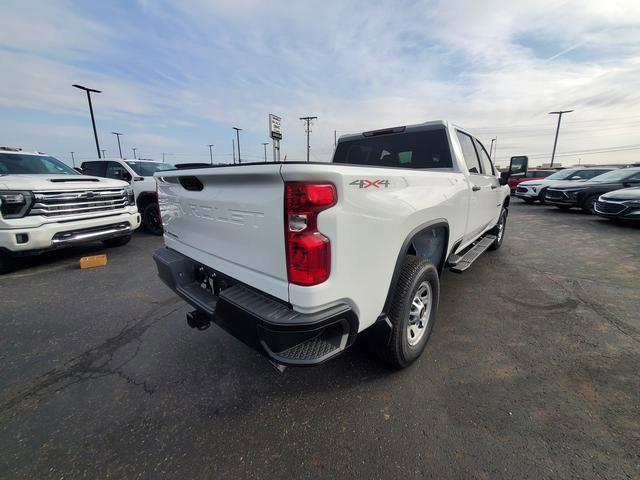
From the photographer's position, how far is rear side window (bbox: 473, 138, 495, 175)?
431cm

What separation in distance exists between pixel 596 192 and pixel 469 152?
1041 centimetres

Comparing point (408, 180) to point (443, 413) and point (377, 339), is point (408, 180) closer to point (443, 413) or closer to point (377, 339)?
point (377, 339)

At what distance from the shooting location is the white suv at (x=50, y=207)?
13.5 ft

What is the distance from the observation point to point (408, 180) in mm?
2055

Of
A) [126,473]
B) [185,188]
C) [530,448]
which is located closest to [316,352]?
[126,473]

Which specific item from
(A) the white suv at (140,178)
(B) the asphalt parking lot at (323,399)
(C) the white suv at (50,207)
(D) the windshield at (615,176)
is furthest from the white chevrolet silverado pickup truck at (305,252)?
(D) the windshield at (615,176)

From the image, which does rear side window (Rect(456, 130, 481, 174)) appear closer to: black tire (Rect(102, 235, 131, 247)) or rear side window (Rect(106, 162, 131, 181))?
black tire (Rect(102, 235, 131, 247))

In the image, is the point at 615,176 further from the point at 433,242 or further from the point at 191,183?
the point at 191,183

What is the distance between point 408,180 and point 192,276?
1.85 meters

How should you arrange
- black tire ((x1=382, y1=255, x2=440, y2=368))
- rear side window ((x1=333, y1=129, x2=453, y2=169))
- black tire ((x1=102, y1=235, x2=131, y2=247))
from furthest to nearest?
black tire ((x1=102, y1=235, x2=131, y2=247))
rear side window ((x1=333, y1=129, x2=453, y2=169))
black tire ((x1=382, y1=255, x2=440, y2=368))

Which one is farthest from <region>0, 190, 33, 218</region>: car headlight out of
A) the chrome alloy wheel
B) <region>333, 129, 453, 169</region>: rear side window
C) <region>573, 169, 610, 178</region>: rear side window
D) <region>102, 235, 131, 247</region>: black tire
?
<region>573, 169, 610, 178</region>: rear side window

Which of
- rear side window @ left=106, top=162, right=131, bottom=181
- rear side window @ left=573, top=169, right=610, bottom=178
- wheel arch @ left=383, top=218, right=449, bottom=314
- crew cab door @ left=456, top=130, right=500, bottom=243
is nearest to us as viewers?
wheel arch @ left=383, top=218, right=449, bottom=314

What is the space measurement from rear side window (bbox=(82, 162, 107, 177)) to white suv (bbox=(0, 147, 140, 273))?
2.28 metres

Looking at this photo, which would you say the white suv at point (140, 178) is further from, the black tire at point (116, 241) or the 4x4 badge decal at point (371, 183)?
the 4x4 badge decal at point (371, 183)
